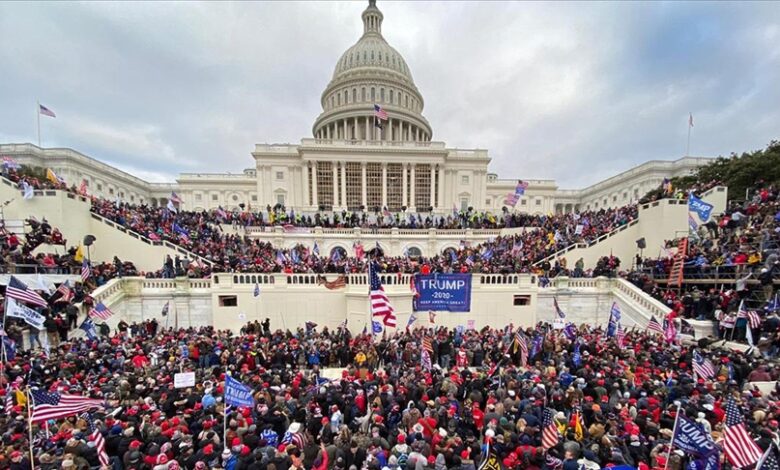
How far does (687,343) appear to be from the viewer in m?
14.1

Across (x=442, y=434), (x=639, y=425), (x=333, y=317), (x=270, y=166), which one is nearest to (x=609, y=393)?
(x=639, y=425)

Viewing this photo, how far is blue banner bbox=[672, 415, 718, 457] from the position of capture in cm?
536

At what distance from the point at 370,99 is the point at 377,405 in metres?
67.6

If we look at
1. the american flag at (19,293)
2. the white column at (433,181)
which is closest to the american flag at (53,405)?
the american flag at (19,293)

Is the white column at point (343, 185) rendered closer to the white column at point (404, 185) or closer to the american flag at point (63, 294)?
the white column at point (404, 185)

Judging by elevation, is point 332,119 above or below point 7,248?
above

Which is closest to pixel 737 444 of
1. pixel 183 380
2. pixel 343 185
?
pixel 183 380

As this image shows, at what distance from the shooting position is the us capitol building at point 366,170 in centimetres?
5103

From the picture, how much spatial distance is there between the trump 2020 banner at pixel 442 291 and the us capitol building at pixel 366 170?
30.9 metres

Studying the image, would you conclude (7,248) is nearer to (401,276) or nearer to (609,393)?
(401,276)

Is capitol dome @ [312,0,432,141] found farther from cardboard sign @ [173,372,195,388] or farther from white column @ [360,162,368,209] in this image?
cardboard sign @ [173,372,195,388]

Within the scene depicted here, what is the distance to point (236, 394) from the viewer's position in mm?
7348

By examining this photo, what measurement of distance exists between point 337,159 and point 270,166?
11284mm

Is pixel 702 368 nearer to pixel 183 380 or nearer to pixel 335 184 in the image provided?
pixel 183 380
